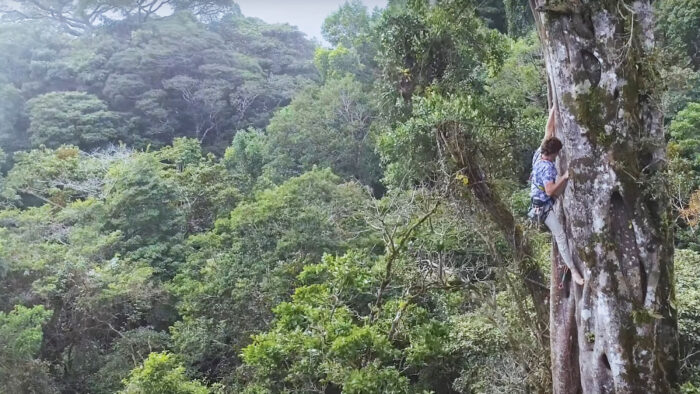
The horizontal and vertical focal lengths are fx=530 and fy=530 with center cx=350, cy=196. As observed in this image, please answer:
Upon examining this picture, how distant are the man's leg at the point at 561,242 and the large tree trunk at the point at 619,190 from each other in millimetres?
79

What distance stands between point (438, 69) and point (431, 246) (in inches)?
117

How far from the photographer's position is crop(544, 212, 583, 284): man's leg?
3064 millimetres

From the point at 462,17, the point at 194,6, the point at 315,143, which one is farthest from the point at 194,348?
the point at 194,6

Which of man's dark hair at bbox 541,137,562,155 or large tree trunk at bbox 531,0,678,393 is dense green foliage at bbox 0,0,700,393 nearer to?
large tree trunk at bbox 531,0,678,393

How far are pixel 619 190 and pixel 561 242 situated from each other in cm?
45

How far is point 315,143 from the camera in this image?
1523cm

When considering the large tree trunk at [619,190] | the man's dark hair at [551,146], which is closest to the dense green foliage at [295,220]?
the large tree trunk at [619,190]

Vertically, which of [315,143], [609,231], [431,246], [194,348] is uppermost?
[315,143]

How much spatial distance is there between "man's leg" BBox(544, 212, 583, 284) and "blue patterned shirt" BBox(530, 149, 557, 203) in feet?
0.39

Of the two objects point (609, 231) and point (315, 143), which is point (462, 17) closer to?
point (609, 231)

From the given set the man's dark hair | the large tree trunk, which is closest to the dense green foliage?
the large tree trunk

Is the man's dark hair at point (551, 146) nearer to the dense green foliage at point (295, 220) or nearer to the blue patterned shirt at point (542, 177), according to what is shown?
the blue patterned shirt at point (542, 177)

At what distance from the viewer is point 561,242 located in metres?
3.11

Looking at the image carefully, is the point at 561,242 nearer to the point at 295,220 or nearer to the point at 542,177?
the point at 542,177
